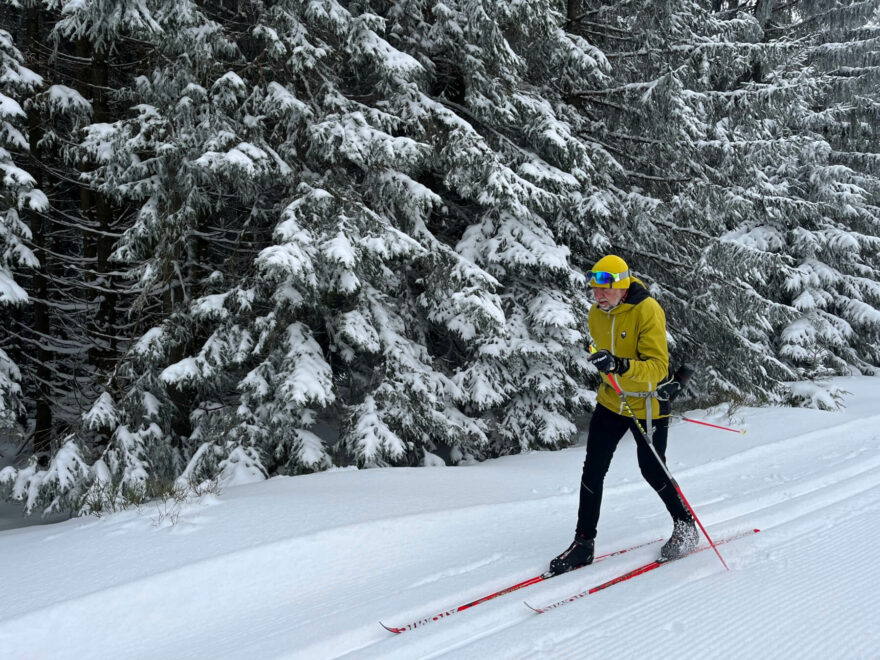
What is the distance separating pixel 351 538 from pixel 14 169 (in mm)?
6175

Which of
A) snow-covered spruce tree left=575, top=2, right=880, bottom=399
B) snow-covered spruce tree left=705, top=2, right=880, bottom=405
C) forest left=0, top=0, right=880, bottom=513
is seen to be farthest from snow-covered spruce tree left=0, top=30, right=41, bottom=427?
snow-covered spruce tree left=705, top=2, right=880, bottom=405

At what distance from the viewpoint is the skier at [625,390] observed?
3.80m

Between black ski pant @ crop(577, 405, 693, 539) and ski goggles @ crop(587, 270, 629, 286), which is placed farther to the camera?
black ski pant @ crop(577, 405, 693, 539)

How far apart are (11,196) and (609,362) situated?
7571mm

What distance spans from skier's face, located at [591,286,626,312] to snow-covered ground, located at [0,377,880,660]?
1.71 m

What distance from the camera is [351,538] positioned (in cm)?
448

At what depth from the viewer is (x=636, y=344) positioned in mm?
3941

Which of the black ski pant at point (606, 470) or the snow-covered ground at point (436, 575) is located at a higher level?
the black ski pant at point (606, 470)

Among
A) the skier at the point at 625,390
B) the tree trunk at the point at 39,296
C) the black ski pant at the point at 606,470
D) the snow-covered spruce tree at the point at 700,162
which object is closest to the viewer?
the skier at the point at 625,390

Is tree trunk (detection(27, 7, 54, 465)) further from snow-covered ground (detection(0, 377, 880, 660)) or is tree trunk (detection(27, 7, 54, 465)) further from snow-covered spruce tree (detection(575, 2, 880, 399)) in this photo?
snow-covered spruce tree (detection(575, 2, 880, 399))

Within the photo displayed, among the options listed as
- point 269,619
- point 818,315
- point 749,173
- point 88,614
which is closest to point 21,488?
point 88,614

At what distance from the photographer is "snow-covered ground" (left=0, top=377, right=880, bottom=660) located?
3.16 m

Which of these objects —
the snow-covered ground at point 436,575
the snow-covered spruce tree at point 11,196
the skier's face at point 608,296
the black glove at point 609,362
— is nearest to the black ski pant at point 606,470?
the snow-covered ground at point 436,575

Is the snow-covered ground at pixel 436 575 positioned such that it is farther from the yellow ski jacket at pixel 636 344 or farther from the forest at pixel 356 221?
the forest at pixel 356 221
